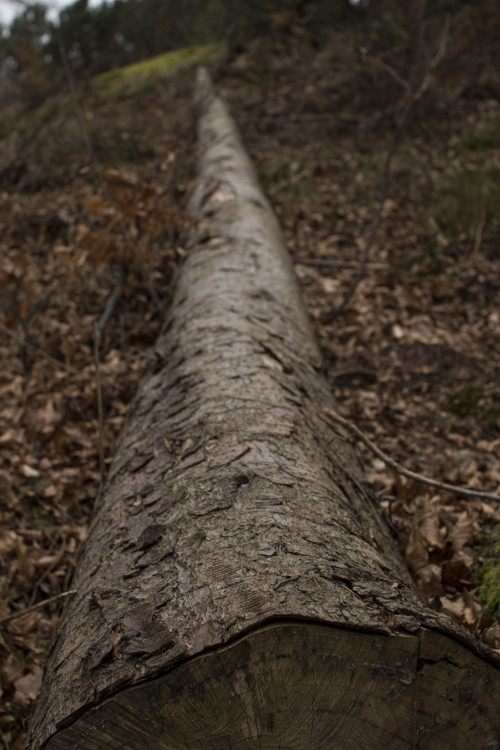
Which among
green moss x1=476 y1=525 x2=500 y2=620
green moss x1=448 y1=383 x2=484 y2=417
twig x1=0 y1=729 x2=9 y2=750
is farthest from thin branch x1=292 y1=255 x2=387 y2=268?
twig x1=0 y1=729 x2=9 y2=750

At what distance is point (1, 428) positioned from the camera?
9.87 feet

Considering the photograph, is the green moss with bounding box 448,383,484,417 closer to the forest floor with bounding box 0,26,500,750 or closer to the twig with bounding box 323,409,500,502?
the forest floor with bounding box 0,26,500,750

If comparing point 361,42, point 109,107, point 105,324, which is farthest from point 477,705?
point 109,107

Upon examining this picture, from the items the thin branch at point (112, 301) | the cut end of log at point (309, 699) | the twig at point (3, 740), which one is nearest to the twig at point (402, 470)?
the cut end of log at point (309, 699)

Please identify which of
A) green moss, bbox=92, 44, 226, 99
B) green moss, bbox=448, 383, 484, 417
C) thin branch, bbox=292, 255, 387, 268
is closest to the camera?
green moss, bbox=448, 383, 484, 417

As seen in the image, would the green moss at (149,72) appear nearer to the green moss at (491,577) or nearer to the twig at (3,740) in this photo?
the green moss at (491,577)

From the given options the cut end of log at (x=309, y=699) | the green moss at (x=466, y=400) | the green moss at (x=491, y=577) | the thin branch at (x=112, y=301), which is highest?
the thin branch at (x=112, y=301)

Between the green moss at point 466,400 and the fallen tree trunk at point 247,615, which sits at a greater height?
the fallen tree trunk at point 247,615

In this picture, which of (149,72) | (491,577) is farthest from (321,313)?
(149,72)

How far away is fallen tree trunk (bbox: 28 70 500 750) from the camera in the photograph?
96 cm

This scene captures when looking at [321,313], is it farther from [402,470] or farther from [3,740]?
[3,740]

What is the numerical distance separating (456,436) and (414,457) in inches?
12.1

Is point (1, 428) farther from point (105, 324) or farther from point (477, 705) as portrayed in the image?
point (477, 705)

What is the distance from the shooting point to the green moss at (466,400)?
2934 millimetres
